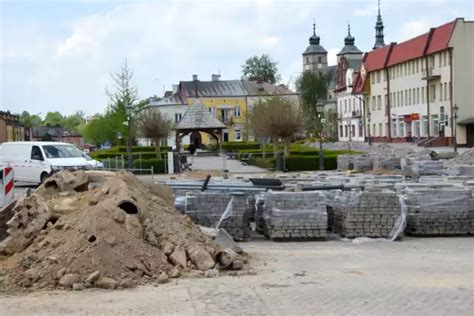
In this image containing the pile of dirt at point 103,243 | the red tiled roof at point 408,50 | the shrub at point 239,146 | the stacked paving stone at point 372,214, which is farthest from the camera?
the red tiled roof at point 408,50

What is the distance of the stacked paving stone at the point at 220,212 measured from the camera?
49.6 ft

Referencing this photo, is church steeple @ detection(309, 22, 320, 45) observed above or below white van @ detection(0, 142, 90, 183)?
above

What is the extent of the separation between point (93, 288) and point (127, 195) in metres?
Result: 2.58

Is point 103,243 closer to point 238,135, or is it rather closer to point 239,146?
point 239,146

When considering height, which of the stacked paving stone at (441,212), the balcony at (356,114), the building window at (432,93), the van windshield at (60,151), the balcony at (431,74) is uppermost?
the balcony at (431,74)

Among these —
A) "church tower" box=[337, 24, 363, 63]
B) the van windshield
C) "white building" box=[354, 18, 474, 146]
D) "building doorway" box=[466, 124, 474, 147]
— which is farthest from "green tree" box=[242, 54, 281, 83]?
the van windshield

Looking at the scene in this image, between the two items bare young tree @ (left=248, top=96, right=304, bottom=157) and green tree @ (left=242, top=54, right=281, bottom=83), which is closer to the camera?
bare young tree @ (left=248, top=96, right=304, bottom=157)

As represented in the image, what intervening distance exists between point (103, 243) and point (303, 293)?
2813mm

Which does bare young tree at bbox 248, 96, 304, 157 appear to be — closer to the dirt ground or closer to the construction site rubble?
the construction site rubble

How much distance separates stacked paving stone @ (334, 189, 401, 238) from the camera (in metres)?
15.0

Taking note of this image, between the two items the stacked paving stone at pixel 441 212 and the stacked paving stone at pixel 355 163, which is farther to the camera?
the stacked paving stone at pixel 355 163

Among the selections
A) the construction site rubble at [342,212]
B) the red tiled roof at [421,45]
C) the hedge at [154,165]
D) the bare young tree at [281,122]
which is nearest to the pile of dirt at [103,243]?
the construction site rubble at [342,212]

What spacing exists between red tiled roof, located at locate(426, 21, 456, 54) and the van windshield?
45.5m

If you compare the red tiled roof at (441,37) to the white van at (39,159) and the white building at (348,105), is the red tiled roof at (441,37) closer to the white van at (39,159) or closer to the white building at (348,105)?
the white building at (348,105)
